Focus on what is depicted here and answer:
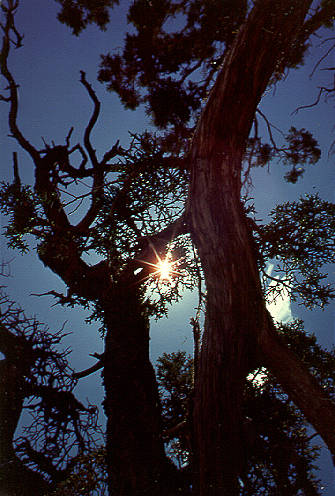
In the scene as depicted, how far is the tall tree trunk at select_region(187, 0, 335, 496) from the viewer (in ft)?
8.21

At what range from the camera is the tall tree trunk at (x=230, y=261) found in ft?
8.21

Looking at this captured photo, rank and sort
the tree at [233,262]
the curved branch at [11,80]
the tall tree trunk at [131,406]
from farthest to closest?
the curved branch at [11,80]
the tall tree trunk at [131,406]
the tree at [233,262]

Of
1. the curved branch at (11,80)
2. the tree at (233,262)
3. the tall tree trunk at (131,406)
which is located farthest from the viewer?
the curved branch at (11,80)

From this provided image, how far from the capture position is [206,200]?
9.08ft

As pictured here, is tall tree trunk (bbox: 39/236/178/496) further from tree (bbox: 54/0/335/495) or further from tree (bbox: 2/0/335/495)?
tree (bbox: 54/0/335/495)

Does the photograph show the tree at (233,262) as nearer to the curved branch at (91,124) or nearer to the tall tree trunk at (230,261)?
the tall tree trunk at (230,261)

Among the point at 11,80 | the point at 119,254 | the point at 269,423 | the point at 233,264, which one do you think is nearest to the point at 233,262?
the point at 233,264

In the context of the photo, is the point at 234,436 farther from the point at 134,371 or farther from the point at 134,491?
the point at 134,371

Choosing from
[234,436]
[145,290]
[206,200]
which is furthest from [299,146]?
[234,436]

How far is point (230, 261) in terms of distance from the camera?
2602 millimetres

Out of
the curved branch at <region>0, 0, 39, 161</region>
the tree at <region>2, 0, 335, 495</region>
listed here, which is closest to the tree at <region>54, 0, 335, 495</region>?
the tree at <region>2, 0, 335, 495</region>

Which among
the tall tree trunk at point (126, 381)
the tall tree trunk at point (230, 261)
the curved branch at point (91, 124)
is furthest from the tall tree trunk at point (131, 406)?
the curved branch at point (91, 124)

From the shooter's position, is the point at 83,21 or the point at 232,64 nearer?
the point at 232,64

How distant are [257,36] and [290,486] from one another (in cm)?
656
